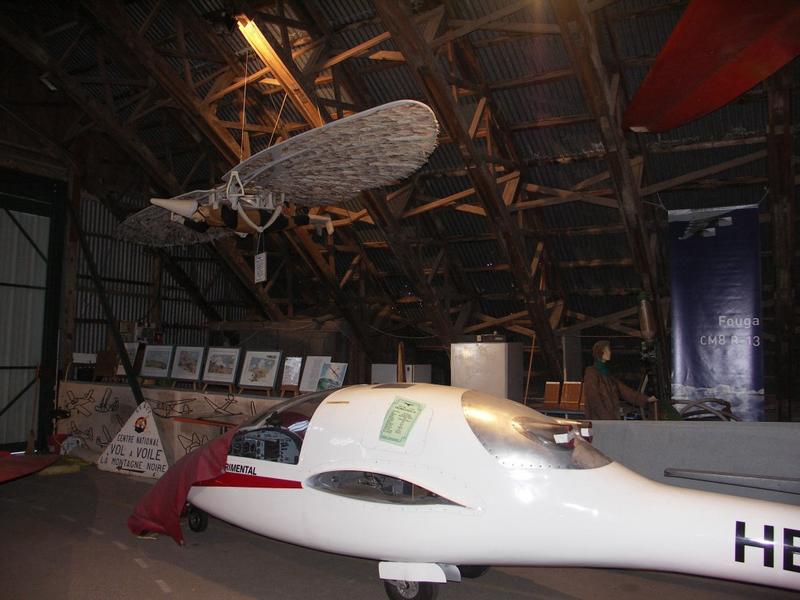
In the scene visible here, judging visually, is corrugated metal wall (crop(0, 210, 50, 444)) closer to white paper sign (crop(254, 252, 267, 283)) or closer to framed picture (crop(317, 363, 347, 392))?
white paper sign (crop(254, 252, 267, 283))

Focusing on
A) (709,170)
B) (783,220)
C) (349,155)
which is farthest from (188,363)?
(783,220)

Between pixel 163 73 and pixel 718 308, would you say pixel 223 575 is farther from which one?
pixel 163 73

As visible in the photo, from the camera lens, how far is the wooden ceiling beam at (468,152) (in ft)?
23.5

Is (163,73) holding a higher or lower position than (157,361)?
higher

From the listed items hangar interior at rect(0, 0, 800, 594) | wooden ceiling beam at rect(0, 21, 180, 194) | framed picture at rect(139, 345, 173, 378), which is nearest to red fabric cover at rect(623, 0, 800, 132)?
hangar interior at rect(0, 0, 800, 594)

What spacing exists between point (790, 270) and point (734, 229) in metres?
1.36

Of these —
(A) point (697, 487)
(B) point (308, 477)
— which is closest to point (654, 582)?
(A) point (697, 487)

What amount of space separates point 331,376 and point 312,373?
1.22 feet

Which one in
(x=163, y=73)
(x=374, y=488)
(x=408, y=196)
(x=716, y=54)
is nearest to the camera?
(x=374, y=488)

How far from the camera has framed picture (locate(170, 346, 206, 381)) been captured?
951 centimetres

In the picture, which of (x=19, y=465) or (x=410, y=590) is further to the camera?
(x=19, y=465)

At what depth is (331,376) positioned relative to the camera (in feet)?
26.6

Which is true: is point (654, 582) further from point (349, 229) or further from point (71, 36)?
point (71, 36)

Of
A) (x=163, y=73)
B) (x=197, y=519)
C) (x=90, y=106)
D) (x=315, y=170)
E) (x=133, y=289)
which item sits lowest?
(x=197, y=519)
